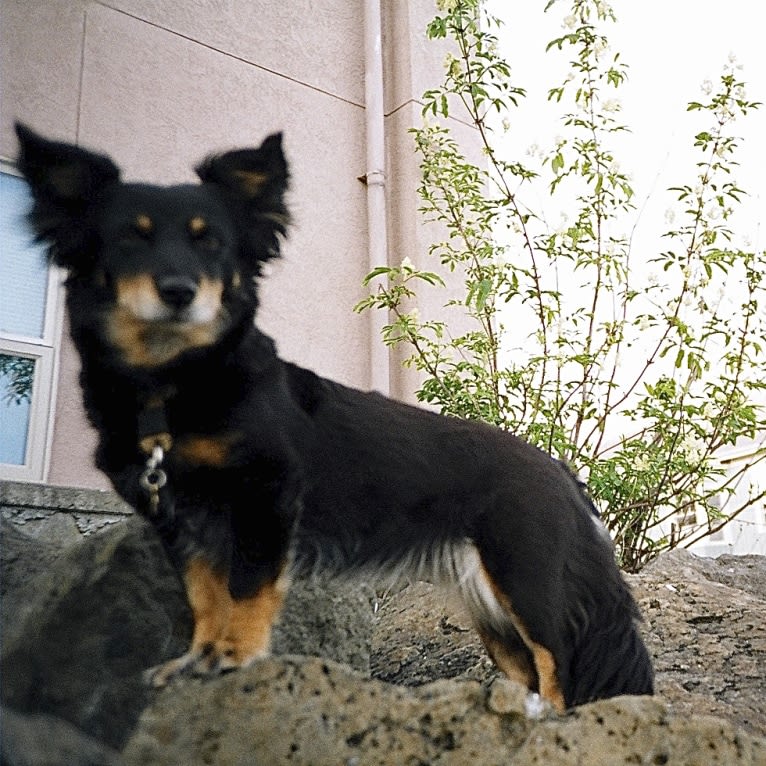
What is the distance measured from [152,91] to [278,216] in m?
1.43

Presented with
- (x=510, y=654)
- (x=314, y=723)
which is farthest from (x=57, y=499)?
(x=314, y=723)

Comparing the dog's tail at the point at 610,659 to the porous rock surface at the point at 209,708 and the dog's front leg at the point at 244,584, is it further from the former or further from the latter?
the dog's front leg at the point at 244,584

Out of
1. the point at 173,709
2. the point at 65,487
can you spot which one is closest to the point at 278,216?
the point at 173,709

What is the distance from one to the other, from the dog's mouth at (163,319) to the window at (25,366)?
0.71 m

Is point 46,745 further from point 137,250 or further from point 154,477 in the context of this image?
point 137,250

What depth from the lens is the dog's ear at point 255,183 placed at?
6.06 ft

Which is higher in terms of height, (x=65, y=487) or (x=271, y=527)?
(x=65, y=487)

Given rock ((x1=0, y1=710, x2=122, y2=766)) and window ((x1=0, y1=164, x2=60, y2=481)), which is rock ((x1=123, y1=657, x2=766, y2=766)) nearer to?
rock ((x1=0, y1=710, x2=122, y2=766))

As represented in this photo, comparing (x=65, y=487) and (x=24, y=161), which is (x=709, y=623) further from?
(x=24, y=161)

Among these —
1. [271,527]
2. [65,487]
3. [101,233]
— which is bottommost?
[271,527]

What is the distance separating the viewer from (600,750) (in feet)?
4.48

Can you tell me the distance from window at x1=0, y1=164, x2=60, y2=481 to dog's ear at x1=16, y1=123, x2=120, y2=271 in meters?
0.61

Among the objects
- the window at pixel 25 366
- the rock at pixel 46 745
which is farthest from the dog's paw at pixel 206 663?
the window at pixel 25 366

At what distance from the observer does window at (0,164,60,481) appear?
233 cm
